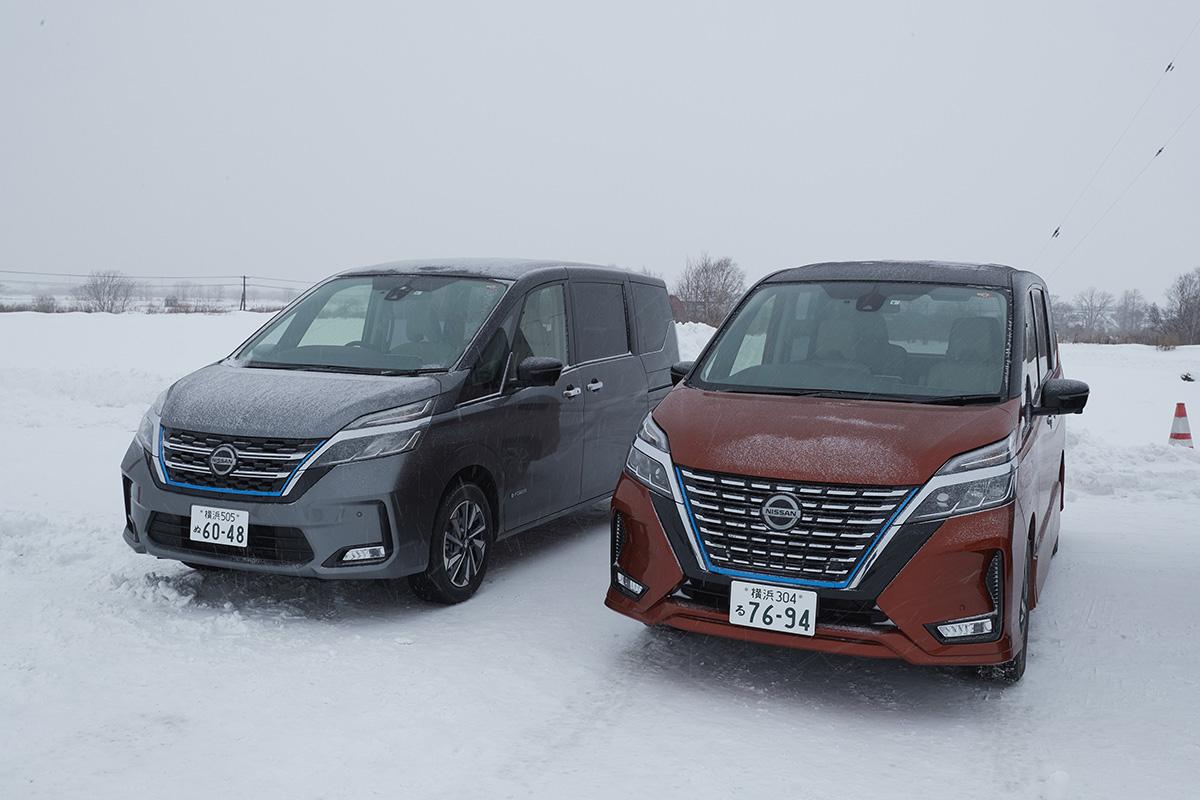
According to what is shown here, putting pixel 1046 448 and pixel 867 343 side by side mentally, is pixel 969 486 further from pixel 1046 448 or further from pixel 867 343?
pixel 1046 448

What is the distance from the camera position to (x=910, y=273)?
582 cm

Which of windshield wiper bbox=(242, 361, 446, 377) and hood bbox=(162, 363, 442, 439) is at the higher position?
windshield wiper bbox=(242, 361, 446, 377)

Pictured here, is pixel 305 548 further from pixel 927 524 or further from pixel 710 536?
pixel 927 524

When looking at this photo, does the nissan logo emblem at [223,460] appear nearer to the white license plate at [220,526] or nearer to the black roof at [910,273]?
the white license plate at [220,526]

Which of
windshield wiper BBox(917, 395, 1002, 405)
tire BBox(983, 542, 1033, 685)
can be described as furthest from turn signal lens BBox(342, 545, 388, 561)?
tire BBox(983, 542, 1033, 685)

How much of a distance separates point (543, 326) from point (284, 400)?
1849 millimetres

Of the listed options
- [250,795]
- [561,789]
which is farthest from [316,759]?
[561,789]

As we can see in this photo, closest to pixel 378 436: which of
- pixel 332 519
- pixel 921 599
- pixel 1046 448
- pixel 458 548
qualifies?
pixel 332 519

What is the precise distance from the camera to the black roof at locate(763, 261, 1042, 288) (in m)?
5.70

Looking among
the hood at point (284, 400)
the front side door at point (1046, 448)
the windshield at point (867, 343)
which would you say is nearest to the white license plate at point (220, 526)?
the hood at point (284, 400)

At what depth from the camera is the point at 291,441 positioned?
5.22m

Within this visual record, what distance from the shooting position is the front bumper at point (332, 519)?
16.9ft

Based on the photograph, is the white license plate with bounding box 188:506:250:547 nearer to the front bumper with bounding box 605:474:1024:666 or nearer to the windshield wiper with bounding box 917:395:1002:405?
the front bumper with bounding box 605:474:1024:666

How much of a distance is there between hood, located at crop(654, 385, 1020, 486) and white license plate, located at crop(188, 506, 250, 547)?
2055 millimetres
